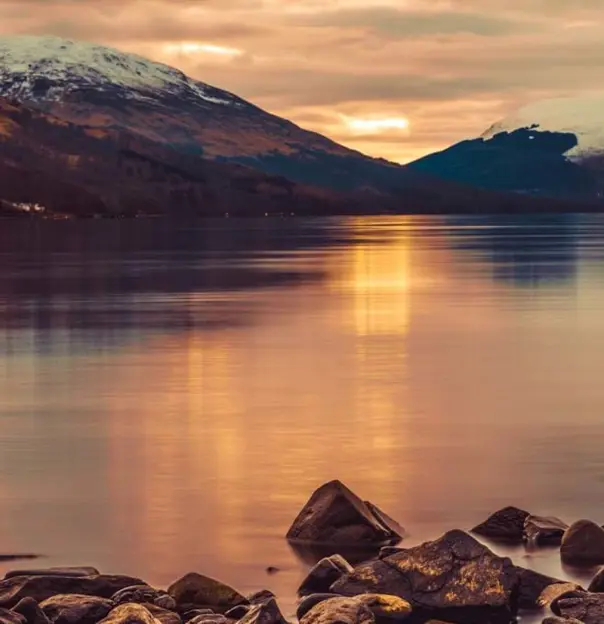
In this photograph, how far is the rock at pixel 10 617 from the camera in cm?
1608

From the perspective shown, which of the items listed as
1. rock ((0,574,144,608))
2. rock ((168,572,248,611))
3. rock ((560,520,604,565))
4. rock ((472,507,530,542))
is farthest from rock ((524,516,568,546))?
rock ((0,574,144,608))

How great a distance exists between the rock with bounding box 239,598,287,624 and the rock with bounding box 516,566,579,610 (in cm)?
304

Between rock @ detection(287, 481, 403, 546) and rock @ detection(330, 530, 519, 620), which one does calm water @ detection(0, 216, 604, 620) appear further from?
rock @ detection(330, 530, 519, 620)

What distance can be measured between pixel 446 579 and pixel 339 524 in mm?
3156

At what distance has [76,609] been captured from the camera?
16906 mm

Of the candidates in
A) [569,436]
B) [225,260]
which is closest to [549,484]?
[569,436]

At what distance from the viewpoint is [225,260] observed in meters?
135

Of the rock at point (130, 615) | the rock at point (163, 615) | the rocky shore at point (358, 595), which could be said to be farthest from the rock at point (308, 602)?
the rock at point (130, 615)

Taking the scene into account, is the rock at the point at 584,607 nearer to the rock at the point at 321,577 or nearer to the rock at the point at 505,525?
the rock at the point at 321,577

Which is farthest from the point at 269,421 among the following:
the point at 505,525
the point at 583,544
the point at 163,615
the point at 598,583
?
the point at 163,615

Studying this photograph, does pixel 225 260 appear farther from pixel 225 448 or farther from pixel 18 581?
pixel 18 581

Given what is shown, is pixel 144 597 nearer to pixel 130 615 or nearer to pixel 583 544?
pixel 130 615

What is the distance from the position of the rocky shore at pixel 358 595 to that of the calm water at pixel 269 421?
0.85 meters

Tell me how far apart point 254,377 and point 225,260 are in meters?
93.7
